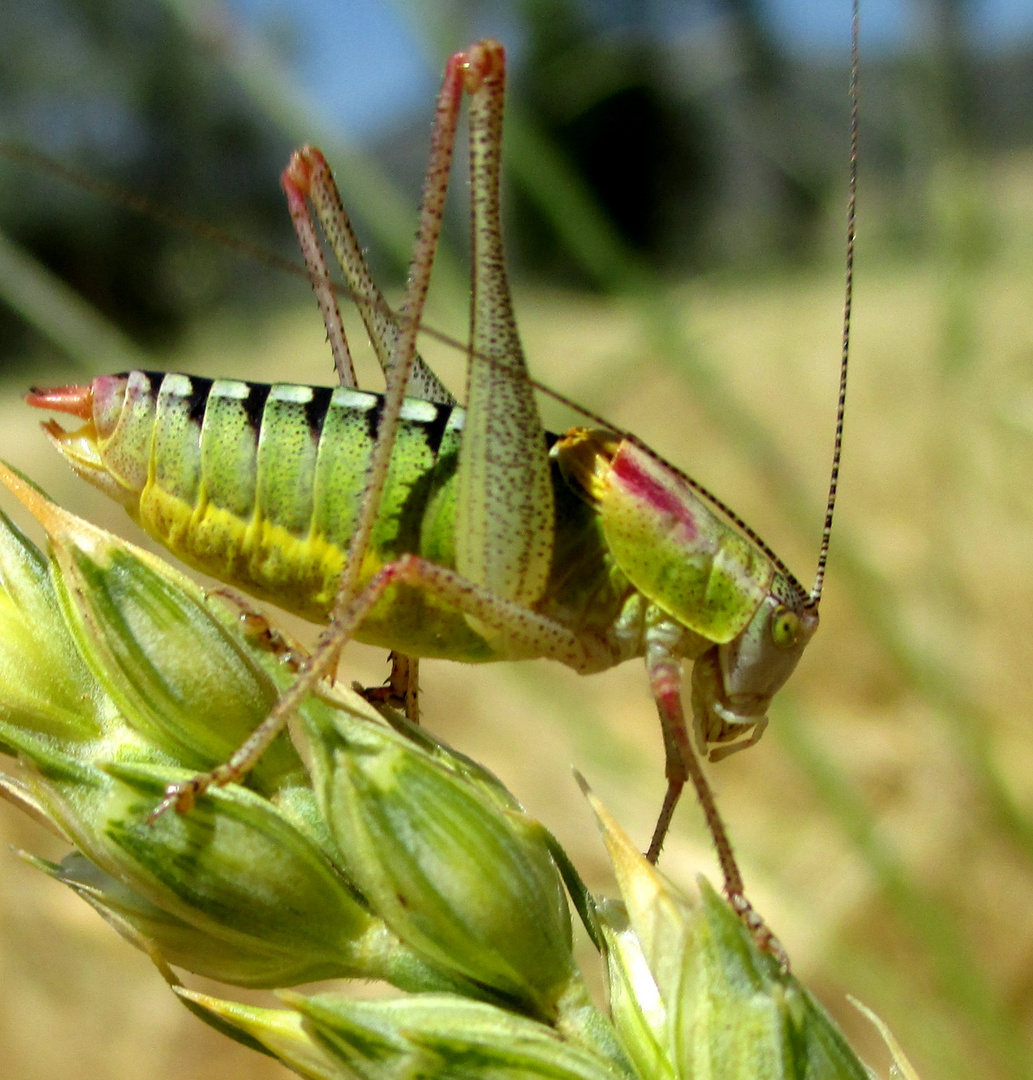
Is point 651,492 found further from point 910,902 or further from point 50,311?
point 50,311

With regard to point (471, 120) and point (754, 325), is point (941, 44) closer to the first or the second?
point (471, 120)

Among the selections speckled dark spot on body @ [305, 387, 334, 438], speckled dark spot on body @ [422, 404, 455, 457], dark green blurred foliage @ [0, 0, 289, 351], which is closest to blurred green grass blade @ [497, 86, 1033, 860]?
speckled dark spot on body @ [422, 404, 455, 457]

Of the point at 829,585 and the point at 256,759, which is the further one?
the point at 829,585

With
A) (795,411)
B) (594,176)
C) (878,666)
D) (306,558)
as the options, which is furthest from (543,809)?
(594,176)

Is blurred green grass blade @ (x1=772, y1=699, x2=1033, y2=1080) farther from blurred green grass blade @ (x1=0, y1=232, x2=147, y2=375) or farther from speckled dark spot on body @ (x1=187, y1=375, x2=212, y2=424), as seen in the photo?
blurred green grass blade @ (x1=0, y1=232, x2=147, y2=375)

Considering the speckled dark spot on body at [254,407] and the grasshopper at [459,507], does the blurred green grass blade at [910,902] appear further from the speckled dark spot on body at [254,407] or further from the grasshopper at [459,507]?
the speckled dark spot on body at [254,407]
